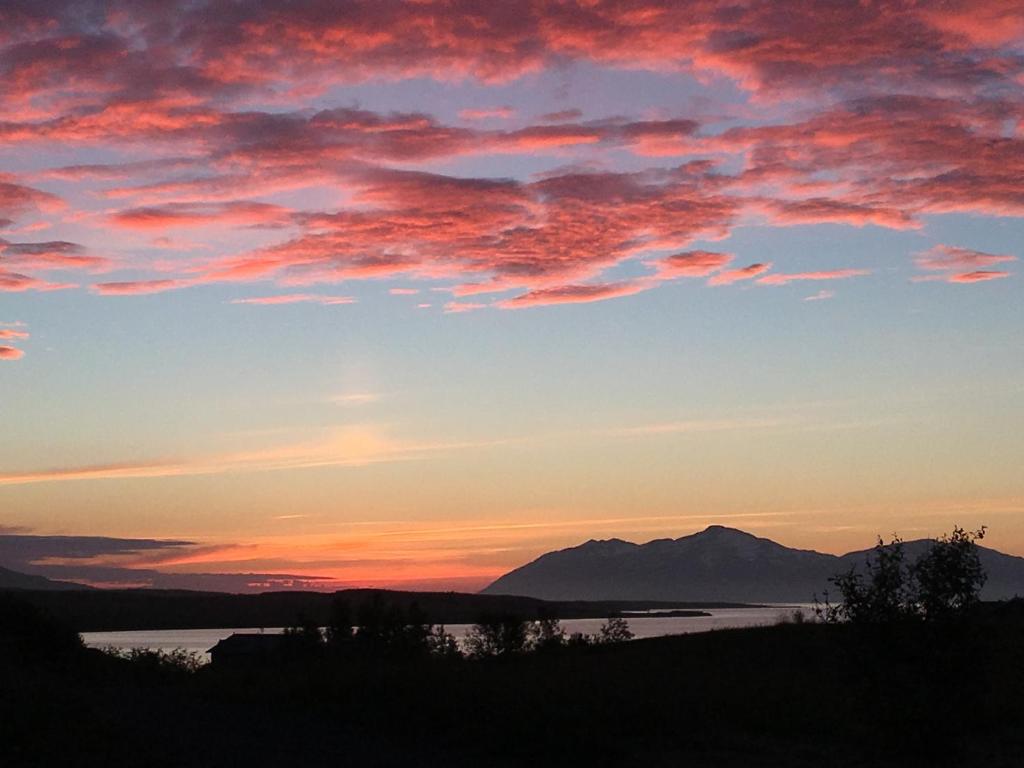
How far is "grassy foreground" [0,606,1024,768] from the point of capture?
21.7m

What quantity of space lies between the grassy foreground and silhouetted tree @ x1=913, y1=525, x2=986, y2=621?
1.20 ft

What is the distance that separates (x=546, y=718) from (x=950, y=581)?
26.1ft

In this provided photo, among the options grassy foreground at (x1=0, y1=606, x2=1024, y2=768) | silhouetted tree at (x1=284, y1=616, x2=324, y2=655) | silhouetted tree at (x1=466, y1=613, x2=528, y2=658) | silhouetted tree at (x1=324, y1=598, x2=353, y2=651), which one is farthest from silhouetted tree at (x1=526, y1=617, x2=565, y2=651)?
grassy foreground at (x1=0, y1=606, x2=1024, y2=768)

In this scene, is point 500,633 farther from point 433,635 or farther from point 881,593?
point 881,593

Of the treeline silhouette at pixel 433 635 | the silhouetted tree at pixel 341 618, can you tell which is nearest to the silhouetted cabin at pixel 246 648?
the treeline silhouette at pixel 433 635

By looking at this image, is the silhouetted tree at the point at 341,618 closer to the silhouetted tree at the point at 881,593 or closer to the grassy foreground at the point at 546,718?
the grassy foreground at the point at 546,718

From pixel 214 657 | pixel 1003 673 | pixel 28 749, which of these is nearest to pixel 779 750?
pixel 28 749

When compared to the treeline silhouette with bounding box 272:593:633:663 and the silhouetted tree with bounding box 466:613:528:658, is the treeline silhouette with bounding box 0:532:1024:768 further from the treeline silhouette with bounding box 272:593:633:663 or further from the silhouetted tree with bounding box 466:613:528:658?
the silhouetted tree with bounding box 466:613:528:658

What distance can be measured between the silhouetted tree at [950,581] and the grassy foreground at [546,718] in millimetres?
366

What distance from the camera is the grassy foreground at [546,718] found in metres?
21.7

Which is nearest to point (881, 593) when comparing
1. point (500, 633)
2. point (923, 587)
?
point (923, 587)

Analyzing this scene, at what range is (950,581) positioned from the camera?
76.0 ft

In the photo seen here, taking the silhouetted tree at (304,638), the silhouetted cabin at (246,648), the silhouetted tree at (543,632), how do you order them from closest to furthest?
the silhouetted tree at (304,638) → the silhouetted cabin at (246,648) → the silhouetted tree at (543,632)

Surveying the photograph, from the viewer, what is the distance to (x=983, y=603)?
931 inches
